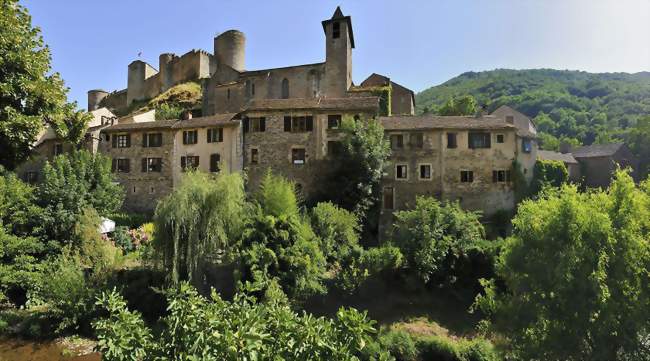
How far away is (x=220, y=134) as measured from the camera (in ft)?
93.6

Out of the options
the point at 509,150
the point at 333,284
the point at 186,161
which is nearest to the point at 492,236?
the point at 509,150

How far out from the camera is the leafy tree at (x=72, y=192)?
68.7 feet

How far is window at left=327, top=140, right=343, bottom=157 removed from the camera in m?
26.4

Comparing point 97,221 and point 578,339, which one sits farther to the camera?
point 97,221

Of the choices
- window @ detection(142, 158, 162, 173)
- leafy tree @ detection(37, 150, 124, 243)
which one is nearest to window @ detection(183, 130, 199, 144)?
window @ detection(142, 158, 162, 173)

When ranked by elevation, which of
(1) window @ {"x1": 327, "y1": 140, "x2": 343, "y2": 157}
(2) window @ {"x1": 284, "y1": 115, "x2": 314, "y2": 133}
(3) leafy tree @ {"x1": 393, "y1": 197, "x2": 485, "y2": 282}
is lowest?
(3) leafy tree @ {"x1": 393, "y1": 197, "x2": 485, "y2": 282}

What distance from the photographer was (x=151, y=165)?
30562mm

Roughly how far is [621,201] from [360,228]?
46.5ft

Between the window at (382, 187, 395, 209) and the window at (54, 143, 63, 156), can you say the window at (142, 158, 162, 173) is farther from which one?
the window at (382, 187, 395, 209)

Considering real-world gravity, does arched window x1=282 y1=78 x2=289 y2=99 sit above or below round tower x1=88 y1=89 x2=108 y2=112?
below

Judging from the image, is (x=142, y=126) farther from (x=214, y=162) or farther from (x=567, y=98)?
(x=567, y=98)

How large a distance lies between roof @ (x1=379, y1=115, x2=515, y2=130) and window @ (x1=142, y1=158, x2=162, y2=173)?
18108 millimetres

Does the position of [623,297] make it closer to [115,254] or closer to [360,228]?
[360,228]

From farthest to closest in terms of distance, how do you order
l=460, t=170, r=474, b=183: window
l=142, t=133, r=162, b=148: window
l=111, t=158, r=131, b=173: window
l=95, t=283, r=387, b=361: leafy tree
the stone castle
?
l=111, t=158, r=131, b=173: window, l=142, t=133, r=162, b=148: window, l=460, t=170, r=474, b=183: window, the stone castle, l=95, t=283, r=387, b=361: leafy tree
